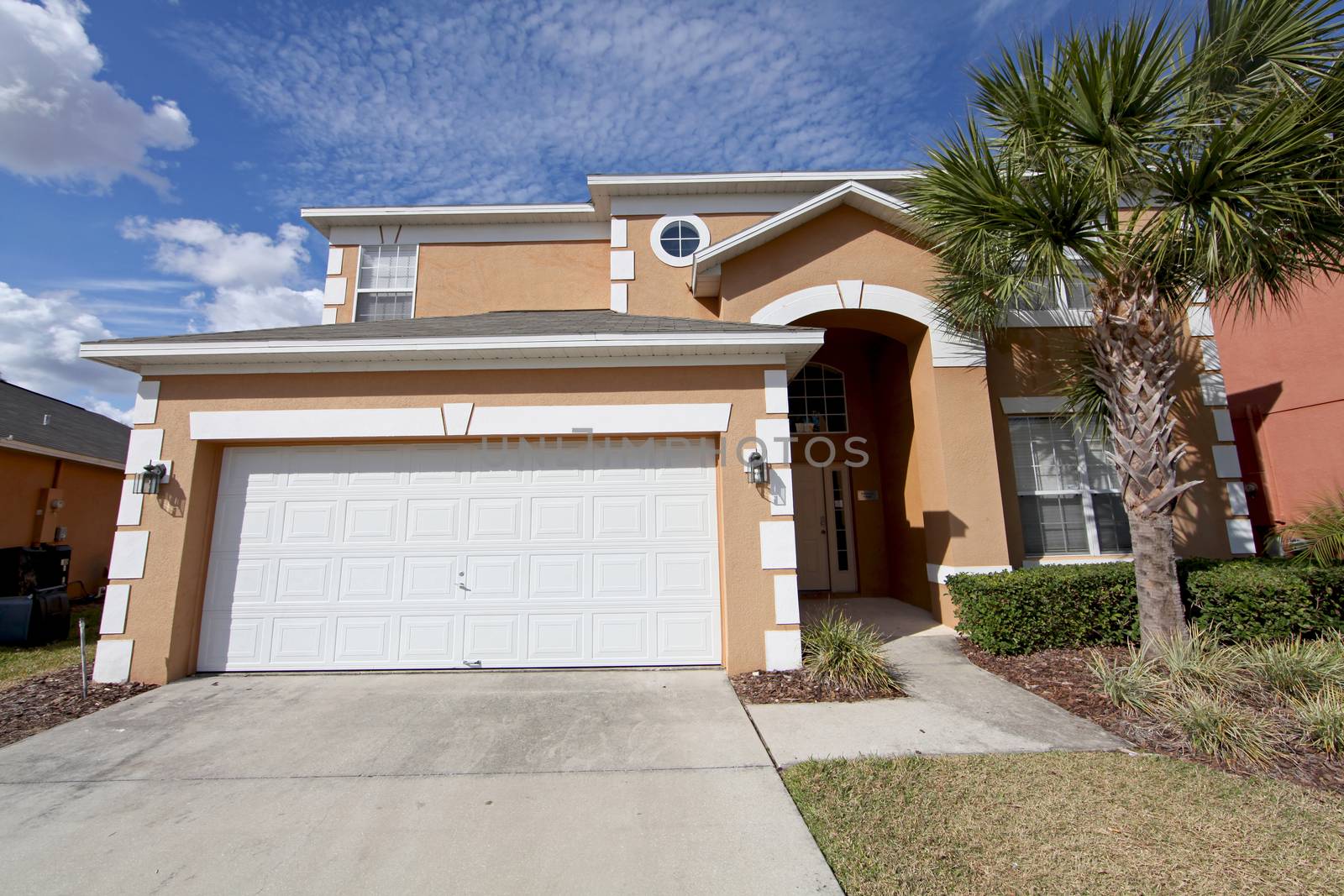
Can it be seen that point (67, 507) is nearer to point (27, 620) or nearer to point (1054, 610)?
point (27, 620)

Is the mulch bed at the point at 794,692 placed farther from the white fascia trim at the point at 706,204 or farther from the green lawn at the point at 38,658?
the white fascia trim at the point at 706,204

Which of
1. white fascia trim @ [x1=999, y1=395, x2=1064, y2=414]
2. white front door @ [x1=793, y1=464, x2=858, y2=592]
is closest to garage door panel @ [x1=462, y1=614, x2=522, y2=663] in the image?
white front door @ [x1=793, y1=464, x2=858, y2=592]

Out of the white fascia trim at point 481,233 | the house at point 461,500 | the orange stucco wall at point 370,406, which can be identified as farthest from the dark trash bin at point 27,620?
the white fascia trim at point 481,233

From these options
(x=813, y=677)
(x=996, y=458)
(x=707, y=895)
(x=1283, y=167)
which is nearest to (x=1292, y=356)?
(x=996, y=458)

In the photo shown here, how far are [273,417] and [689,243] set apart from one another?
23.6ft

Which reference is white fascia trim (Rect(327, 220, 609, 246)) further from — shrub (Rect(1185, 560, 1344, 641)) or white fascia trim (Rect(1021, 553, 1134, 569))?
shrub (Rect(1185, 560, 1344, 641))

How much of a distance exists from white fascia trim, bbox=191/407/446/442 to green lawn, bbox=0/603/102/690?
137 inches

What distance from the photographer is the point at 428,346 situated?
6578 mm

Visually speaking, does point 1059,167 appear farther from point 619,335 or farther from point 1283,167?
point 619,335

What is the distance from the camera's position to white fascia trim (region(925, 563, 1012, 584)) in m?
8.16

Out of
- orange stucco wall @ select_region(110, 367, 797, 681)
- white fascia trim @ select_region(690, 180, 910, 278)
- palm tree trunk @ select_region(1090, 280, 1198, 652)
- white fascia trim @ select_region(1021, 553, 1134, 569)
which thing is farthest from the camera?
white fascia trim @ select_region(1021, 553, 1134, 569)

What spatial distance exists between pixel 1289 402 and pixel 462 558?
1608 cm

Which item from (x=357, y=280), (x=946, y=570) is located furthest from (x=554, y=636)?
(x=357, y=280)

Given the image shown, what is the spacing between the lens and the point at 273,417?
6.77 meters
